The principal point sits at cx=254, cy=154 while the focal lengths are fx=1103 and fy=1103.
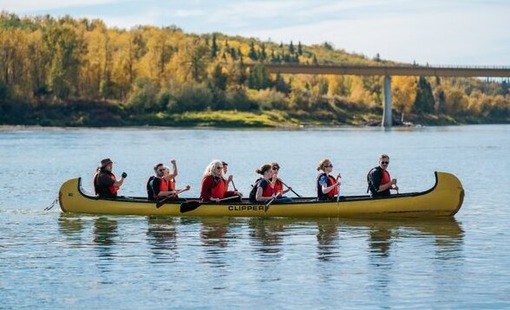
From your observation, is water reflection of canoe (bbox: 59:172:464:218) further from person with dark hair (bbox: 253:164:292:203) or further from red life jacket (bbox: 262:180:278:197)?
red life jacket (bbox: 262:180:278:197)

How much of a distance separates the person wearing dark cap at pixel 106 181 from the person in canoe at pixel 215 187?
8.09 feet

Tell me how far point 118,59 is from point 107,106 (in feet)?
47.0

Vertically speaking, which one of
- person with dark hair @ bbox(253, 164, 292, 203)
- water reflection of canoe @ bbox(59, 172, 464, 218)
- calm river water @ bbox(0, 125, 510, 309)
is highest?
person with dark hair @ bbox(253, 164, 292, 203)

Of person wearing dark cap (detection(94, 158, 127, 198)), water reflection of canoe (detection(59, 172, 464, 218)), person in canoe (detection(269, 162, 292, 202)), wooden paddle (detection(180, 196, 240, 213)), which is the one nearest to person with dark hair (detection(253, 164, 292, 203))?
person in canoe (detection(269, 162, 292, 202))

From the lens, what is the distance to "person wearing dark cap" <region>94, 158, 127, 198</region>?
32.0 metres

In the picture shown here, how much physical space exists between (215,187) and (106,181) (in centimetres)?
339

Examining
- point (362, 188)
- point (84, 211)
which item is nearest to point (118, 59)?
point (362, 188)

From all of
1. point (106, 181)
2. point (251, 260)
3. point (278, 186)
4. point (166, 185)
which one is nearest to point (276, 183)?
point (278, 186)

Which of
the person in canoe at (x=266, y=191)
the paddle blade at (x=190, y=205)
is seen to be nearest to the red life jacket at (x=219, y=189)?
the paddle blade at (x=190, y=205)

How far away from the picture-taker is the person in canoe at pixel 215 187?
102ft

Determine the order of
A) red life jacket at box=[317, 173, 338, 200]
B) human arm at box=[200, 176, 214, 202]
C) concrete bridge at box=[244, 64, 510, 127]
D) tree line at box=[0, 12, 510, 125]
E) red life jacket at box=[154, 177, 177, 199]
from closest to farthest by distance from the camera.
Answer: red life jacket at box=[317, 173, 338, 200] < human arm at box=[200, 176, 214, 202] < red life jacket at box=[154, 177, 177, 199] < tree line at box=[0, 12, 510, 125] < concrete bridge at box=[244, 64, 510, 127]

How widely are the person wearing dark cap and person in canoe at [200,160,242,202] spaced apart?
2.46 m

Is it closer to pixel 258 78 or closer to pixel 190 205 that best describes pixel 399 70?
pixel 258 78

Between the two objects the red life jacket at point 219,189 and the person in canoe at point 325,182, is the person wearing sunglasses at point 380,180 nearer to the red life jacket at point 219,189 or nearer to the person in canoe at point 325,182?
the person in canoe at point 325,182
